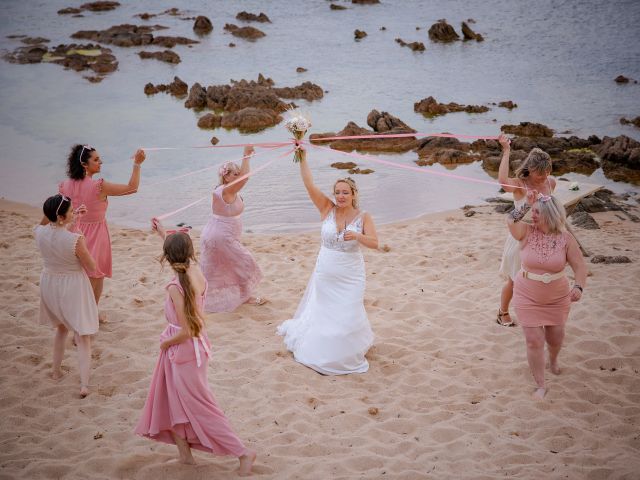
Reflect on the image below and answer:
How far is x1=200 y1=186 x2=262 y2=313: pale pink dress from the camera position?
764 cm

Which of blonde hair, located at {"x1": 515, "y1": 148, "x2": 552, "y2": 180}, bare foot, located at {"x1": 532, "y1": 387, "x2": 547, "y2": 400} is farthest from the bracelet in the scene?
bare foot, located at {"x1": 532, "y1": 387, "x2": 547, "y2": 400}

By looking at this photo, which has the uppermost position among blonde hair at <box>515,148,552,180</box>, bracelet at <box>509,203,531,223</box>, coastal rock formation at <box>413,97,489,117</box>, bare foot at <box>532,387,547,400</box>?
coastal rock formation at <box>413,97,489,117</box>

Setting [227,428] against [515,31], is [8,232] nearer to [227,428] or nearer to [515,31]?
[227,428]

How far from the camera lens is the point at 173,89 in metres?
23.8

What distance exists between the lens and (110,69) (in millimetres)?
27375

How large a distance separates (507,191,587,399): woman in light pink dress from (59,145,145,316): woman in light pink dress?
12.6ft

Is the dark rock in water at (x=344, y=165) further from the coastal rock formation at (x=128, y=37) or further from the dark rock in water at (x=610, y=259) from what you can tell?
the coastal rock formation at (x=128, y=37)

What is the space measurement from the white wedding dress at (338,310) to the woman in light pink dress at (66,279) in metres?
2.08

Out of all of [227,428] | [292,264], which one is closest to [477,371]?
[227,428]

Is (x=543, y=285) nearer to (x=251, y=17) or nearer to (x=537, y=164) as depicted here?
(x=537, y=164)

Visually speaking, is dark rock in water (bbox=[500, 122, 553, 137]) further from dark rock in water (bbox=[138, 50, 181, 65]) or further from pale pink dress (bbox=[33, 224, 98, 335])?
dark rock in water (bbox=[138, 50, 181, 65])

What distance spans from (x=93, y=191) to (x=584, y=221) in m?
7.76

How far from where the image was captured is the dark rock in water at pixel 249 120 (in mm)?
19547

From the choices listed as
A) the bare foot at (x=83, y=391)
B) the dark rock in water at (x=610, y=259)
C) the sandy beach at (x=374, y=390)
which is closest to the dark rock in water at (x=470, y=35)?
the sandy beach at (x=374, y=390)
